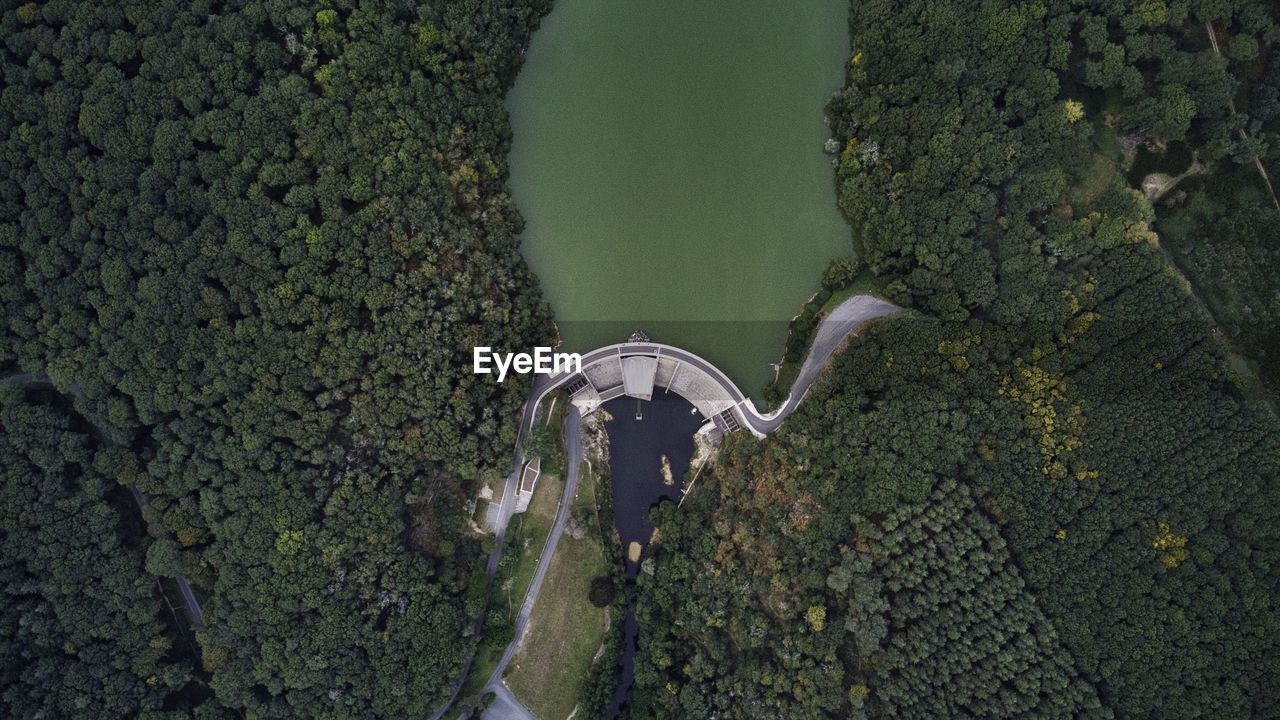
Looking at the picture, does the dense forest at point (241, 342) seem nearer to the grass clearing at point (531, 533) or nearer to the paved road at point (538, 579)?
the grass clearing at point (531, 533)

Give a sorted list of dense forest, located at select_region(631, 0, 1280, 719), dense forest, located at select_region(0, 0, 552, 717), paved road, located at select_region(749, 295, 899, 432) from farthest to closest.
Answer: paved road, located at select_region(749, 295, 899, 432), dense forest, located at select_region(0, 0, 552, 717), dense forest, located at select_region(631, 0, 1280, 719)

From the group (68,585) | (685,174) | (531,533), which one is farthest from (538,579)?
(685,174)

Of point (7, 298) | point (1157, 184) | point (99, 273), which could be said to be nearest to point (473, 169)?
point (99, 273)

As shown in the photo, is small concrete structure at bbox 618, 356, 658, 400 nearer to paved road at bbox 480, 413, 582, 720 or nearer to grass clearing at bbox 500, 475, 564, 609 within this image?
paved road at bbox 480, 413, 582, 720

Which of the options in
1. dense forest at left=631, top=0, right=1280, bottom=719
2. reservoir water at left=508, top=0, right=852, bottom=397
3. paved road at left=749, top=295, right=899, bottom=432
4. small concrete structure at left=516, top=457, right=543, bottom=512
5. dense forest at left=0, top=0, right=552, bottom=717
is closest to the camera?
dense forest at left=631, top=0, right=1280, bottom=719
